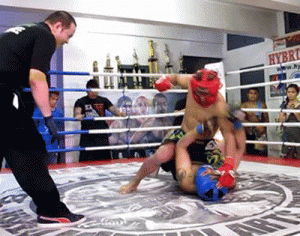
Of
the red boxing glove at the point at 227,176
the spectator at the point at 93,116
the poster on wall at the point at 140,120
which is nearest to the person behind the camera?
the red boxing glove at the point at 227,176

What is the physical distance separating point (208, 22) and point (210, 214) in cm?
374

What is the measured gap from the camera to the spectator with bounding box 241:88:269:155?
4.50m

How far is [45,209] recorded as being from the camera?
1.48 m

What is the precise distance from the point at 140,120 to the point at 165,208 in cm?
372

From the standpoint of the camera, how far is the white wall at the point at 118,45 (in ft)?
16.3

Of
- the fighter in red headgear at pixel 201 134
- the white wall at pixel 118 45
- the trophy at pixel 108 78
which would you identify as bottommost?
the fighter in red headgear at pixel 201 134

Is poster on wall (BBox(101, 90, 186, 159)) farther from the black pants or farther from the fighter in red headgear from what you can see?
the black pants

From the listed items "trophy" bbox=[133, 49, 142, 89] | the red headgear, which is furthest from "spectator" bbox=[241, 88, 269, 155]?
the red headgear

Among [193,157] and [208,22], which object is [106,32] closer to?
[208,22]

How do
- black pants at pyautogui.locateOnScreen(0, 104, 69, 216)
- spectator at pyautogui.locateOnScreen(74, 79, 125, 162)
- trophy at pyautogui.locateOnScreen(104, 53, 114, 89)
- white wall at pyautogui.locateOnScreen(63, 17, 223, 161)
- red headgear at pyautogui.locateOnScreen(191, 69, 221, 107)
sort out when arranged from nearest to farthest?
black pants at pyautogui.locateOnScreen(0, 104, 69, 216), red headgear at pyautogui.locateOnScreen(191, 69, 221, 107), spectator at pyautogui.locateOnScreen(74, 79, 125, 162), white wall at pyautogui.locateOnScreen(63, 17, 223, 161), trophy at pyautogui.locateOnScreen(104, 53, 114, 89)

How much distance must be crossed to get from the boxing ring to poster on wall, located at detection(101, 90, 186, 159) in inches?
102

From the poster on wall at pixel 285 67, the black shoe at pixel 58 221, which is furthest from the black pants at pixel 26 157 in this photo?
the poster on wall at pixel 285 67

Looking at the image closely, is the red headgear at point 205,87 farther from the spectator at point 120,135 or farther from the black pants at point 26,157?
the spectator at point 120,135

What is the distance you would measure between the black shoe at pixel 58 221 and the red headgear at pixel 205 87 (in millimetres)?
941
